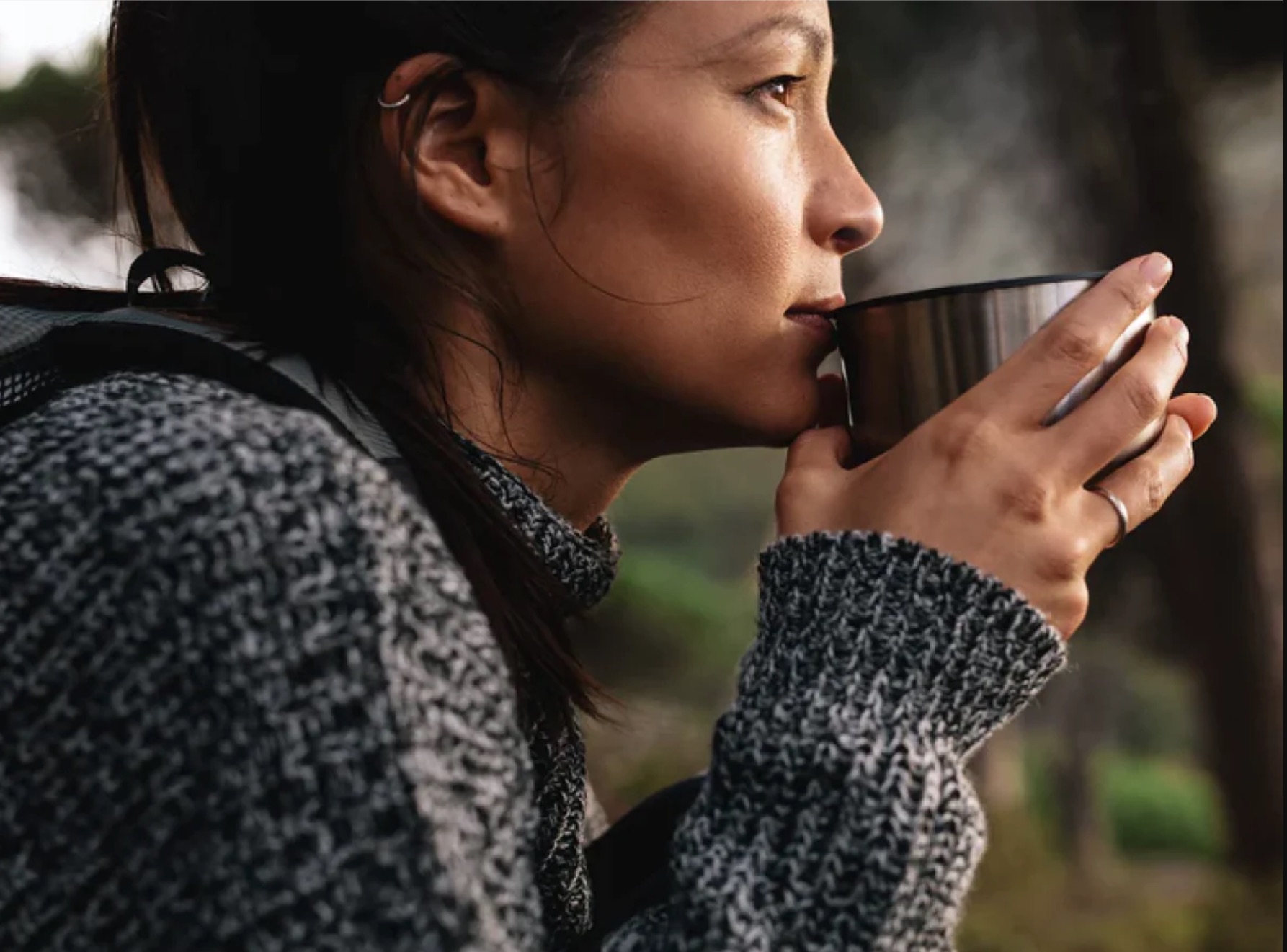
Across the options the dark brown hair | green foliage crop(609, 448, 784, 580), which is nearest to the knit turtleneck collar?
the dark brown hair

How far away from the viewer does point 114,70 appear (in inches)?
50.2

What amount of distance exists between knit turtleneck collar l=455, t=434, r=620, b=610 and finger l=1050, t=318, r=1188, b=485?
0.44 meters

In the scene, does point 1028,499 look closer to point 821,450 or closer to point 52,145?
point 821,450

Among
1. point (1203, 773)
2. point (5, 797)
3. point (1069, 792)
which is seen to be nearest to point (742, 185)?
point (5, 797)

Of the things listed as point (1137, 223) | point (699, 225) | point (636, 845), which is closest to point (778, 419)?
point (699, 225)

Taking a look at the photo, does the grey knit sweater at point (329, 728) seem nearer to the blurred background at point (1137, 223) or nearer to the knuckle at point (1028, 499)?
the knuckle at point (1028, 499)

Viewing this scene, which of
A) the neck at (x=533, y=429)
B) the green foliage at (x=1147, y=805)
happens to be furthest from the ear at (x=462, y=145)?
the green foliage at (x=1147, y=805)

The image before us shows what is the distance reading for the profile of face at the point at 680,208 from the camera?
113 centimetres

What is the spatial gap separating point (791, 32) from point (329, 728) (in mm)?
734

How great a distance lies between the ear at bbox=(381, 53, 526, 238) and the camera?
1.14 metres

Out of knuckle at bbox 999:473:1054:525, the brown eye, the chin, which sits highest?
the brown eye

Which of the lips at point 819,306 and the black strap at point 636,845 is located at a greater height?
the lips at point 819,306

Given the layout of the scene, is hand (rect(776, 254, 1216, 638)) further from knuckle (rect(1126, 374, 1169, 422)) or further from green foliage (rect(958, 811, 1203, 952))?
green foliage (rect(958, 811, 1203, 952))

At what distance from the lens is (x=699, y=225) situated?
1.15 metres
